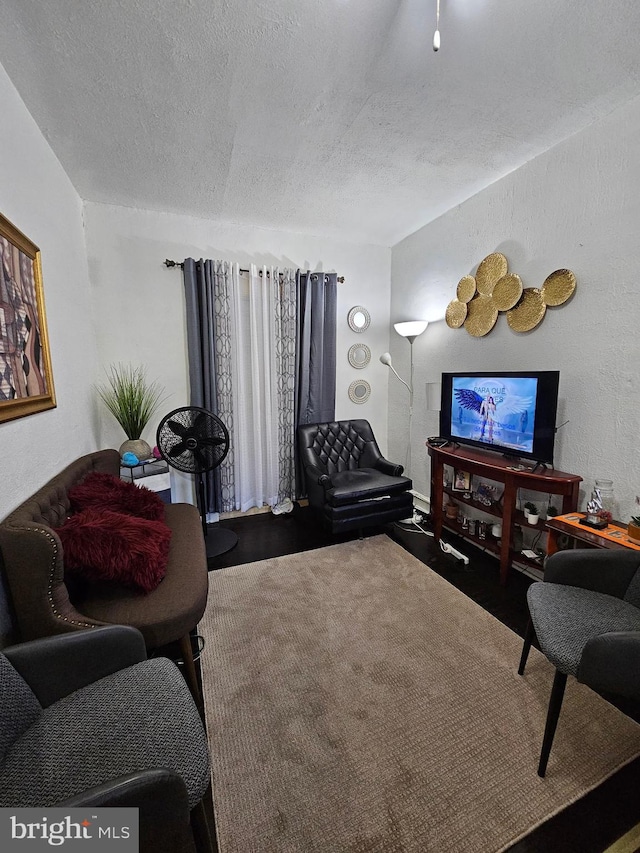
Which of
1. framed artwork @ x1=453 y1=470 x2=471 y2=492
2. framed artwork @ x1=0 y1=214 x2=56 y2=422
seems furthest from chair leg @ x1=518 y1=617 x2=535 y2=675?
framed artwork @ x1=0 y1=214 x2=56 y2=422

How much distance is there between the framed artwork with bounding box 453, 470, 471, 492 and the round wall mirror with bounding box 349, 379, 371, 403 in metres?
1.44

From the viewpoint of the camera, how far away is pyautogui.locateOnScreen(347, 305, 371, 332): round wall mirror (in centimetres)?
371

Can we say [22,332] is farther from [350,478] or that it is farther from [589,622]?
[589,622]

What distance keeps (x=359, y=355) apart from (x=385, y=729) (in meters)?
3.12

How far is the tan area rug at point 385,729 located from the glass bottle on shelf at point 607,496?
2.89ft

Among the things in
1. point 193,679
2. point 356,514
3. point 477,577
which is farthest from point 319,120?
point 477,577

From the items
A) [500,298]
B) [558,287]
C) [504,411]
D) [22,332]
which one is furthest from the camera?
[500,298]

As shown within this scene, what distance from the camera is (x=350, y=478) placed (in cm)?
301

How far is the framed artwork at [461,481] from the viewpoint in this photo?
2706mm

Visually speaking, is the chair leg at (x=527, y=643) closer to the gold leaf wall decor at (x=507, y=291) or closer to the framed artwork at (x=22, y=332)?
the gold leaf wall decor at (x=507, y=291)

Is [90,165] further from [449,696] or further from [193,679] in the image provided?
[449,696]

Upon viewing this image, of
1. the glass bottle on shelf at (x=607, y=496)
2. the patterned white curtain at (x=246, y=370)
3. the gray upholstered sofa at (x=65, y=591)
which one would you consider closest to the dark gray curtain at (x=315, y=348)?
the patterned white curtain at (x=246, y=370)

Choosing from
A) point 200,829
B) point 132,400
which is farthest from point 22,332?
point 200,829

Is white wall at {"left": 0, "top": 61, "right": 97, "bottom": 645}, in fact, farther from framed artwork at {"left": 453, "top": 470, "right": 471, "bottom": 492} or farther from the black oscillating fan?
framed artwork at {"left": 453, "top": 470, "right": 471, "bottom": 492}
